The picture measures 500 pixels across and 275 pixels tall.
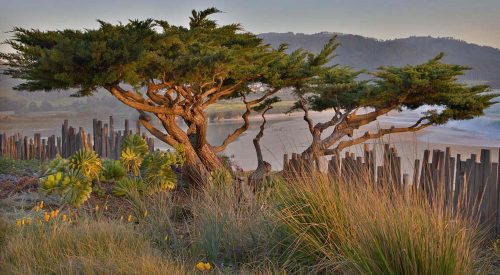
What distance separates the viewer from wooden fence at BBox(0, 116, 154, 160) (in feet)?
46.0

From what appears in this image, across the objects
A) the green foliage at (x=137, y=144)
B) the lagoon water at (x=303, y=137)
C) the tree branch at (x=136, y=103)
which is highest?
the tree branch at (x=136, y=103)

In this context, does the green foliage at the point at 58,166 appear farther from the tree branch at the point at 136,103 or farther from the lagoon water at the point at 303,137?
the lagoon water at the point at 303,137

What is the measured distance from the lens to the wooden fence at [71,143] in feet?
46.0

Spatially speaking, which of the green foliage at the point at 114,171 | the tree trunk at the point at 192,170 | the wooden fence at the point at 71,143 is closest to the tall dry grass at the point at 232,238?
the green foliage at the point at 114,171

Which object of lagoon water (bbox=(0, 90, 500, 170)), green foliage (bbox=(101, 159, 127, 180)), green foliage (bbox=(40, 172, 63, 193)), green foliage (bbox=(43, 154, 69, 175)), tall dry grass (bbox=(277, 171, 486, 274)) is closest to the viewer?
tall dry grass (bbox=(277, 171, 486, 274))

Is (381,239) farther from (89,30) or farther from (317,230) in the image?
(89,30)

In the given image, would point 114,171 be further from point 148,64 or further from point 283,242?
point 283,242

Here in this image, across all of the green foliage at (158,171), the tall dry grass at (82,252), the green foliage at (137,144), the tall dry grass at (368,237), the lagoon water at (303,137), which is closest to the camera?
the tall dry grass at (368,237)

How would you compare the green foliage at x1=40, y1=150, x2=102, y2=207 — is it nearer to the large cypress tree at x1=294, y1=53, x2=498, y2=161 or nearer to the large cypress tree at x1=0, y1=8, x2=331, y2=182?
the large cypress tree at x1=0, y1=8, x2=331, y2=182

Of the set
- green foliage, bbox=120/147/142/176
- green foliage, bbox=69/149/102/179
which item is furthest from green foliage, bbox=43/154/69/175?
green foliage, bbox=120/147/142/176

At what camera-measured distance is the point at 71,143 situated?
1545 centimetres

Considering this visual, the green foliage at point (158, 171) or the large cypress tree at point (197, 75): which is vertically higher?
the large cypress tree at point (197, 75)

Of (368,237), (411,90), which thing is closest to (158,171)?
(368,237)

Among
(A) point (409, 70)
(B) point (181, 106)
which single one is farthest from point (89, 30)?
(A) point (409, 70)
